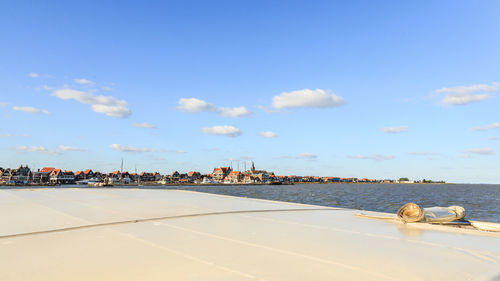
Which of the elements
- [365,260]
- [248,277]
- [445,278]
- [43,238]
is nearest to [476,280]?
[445,278]

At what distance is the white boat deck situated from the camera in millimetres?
3250

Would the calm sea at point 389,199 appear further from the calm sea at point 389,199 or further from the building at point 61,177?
the building at point 61,177

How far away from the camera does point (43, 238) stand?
4875 mm

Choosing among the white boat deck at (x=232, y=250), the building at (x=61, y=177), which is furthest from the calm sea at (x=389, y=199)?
the building at (x=61, y=177)

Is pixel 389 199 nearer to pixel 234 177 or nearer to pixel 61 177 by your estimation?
pixel 234 177

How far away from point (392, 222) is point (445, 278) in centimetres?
479

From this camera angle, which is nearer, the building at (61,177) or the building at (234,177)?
the building at (61,177)

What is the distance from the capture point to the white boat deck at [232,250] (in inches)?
128

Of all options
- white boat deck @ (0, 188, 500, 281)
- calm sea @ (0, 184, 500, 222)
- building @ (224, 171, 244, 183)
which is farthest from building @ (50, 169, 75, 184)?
white boat deck @ (0, 188, 500, 281)

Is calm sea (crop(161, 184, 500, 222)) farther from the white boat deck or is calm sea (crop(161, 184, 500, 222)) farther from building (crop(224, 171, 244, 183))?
building (crop(224, 171, 244, 183))

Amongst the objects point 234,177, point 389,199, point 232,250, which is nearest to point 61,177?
point 234,177

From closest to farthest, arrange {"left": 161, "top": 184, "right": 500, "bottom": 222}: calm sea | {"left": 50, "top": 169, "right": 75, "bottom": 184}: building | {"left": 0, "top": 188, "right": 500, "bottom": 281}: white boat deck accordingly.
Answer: {"left": 0, "top": 188, "right": 500, "bottom": 281}: white boat deck → {"left": 161, "top": 184, "right": 500, "bottom": 222}: calm sea → {"left": 50, "top": 169, "right": 75, "bottom": 184}: building

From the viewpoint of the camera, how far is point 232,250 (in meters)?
4.22

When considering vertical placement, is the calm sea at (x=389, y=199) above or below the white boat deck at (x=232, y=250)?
below
